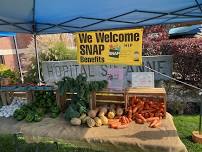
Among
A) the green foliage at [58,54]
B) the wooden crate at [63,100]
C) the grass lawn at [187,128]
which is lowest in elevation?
the grass lawn at [187,128]

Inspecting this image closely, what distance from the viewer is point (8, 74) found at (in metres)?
4.06

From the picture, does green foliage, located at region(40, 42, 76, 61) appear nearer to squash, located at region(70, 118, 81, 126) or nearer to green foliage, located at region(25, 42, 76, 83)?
green foliage, located at region(25, 42, 76, 83)

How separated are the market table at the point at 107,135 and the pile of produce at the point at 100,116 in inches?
2.9

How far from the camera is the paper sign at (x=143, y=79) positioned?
3590mm

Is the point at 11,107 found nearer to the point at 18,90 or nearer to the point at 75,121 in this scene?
the point at 18,90

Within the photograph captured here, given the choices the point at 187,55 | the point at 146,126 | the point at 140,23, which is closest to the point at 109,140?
the point at 146,126

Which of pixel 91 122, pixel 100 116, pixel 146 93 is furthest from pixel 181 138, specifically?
pixel 91 122

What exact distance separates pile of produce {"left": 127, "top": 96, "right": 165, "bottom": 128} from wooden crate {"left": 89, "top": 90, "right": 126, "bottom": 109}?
0.51ft

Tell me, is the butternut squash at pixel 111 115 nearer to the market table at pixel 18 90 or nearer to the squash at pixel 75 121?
the squash at pixel 75 121

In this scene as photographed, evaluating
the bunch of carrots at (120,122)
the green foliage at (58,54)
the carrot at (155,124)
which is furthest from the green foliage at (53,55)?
the carrot at (155,124)

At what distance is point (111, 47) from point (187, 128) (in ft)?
8.06

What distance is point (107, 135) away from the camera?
9.23 ft

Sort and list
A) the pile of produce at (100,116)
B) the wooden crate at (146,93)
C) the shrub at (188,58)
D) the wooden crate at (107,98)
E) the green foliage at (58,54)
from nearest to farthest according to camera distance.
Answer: the pile of produce at (100,116)
the wooden crate at (146,93)
the wooden crate at (107,98)
the shrub at (188,58)
the green foliage at (58,54)

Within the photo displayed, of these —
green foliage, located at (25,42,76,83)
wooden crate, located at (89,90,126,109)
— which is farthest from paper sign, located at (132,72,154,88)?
green foliage, located at (25,42,76,83)
